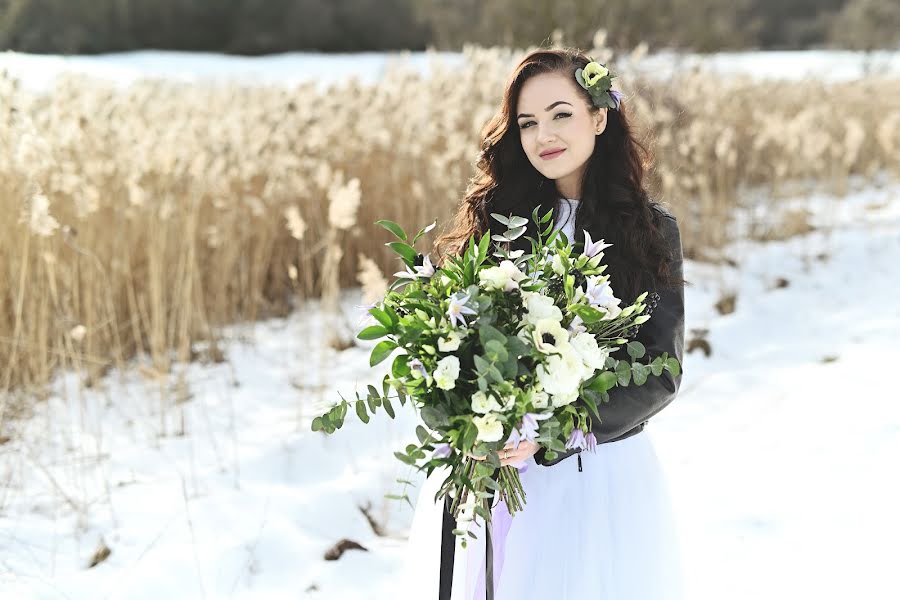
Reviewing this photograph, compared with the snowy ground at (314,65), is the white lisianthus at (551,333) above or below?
below

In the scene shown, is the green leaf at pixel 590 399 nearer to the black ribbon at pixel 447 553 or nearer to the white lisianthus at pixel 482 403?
the white lisianthus at pixel 482 403

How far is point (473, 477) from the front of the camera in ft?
3.96

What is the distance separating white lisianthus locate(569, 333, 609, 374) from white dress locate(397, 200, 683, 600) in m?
0.38

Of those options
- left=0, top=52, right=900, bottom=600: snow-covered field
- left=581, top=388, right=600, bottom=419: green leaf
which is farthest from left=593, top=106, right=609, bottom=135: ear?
left=0, top=52, right=900, bottom=600: snow-covered field

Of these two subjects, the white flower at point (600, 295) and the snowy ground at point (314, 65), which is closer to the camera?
the white flower at point (600, 295)

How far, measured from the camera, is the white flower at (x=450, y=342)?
1100mm

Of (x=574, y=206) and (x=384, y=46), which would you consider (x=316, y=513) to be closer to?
(x=574, y=206)

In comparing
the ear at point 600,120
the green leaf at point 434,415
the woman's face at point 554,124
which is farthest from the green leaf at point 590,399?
the ear at point 600,120

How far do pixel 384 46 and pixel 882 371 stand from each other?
15.3m

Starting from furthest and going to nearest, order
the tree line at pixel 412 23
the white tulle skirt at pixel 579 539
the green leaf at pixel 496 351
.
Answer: the tree line at pixel 412 23 → the white tulle skirt at pixel 579 539 → the green leaf at pixel 496 351

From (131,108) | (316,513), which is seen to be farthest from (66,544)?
(131,108)

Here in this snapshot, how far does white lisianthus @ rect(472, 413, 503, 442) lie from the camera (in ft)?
3.64

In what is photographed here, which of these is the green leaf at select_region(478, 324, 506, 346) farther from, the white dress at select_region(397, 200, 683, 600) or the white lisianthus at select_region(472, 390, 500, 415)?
the white dress at select_region(397, 200, 683, 600)

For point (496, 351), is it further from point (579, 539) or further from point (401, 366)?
point (579, 539)
